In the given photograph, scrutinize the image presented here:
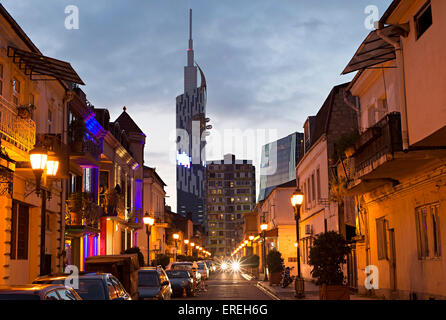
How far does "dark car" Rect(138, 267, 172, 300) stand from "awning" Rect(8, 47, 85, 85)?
725 centimetres

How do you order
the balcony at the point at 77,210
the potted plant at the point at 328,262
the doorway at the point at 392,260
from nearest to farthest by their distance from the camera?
the potted plant at the point at 328,262 < the doorway at the point at 392,260 < the balcony at the point at 77,210

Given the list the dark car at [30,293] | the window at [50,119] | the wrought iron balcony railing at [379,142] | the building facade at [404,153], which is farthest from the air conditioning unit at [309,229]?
the dark car at [30,293]

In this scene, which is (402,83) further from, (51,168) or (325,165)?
(325,165)

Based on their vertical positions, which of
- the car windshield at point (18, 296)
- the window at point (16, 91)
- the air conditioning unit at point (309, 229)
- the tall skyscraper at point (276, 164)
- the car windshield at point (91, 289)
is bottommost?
the car windshield at point (91, 289)

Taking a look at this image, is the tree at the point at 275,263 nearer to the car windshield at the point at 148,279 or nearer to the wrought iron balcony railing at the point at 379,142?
the wrought iron balcony railing at the point at 379,142

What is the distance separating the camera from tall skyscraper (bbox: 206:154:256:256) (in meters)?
194

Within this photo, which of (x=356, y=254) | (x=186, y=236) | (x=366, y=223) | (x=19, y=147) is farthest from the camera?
(x=186, y=236)

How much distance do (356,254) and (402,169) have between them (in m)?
10.4

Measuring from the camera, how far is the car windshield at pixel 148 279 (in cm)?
2055

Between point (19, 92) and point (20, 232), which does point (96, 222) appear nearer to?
point (20, 232)

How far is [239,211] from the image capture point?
636ft

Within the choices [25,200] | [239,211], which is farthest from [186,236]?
[25,200]

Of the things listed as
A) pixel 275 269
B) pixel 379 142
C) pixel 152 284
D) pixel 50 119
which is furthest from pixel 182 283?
pixel 379 142

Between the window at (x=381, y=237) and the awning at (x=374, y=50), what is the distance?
7347 mm
